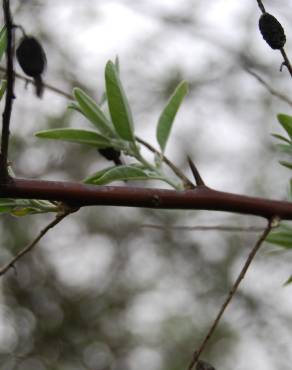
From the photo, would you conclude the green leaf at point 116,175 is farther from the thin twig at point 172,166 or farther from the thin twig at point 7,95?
the thin twig at point 7,95

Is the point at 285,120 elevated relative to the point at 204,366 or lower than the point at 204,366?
elevated

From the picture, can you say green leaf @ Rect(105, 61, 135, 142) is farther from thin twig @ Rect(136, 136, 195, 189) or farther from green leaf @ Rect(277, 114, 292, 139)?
green leaf @ Rect(277, 114, 292, 139)

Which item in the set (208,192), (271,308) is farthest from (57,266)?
(208,192)

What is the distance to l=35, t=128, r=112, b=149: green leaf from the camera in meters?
0.81

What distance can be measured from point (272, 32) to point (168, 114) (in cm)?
18

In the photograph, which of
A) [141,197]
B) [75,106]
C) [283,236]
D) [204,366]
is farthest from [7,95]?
[283,236]

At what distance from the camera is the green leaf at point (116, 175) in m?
0.75

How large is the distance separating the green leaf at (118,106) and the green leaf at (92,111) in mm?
27

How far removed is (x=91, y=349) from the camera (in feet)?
10.6

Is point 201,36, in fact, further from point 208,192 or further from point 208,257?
point 208,192

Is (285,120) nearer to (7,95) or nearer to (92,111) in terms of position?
(92,111)

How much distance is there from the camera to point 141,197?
0.65m

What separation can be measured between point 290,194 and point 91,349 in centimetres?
240

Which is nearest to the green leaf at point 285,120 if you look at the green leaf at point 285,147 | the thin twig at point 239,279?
the green leaf at point 285,147
